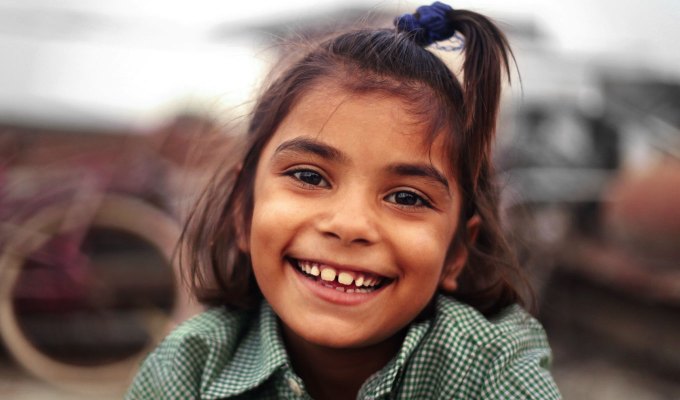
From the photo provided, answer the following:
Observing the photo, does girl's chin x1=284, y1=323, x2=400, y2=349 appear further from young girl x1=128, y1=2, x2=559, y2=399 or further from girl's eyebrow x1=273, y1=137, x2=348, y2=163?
girl's eyebrow x1=273, y1=137, x2=348, y2=163

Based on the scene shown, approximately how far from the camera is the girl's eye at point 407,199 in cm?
125

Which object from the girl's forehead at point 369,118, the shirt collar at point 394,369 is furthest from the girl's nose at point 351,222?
the shirt collar at point 394,369

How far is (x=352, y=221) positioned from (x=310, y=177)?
0.14 metres

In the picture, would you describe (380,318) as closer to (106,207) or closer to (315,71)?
(315,71)

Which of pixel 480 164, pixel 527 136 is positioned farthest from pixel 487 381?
pixel 527 136

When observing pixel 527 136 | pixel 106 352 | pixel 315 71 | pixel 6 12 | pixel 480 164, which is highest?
pixel 315 71

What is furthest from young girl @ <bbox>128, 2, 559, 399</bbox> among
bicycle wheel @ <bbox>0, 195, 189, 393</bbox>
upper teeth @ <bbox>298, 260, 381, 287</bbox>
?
bicycle wheel @ <bbox>0, 195, 189, 393</bbox>

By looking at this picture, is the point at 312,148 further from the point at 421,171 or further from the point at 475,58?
the point at 475,58

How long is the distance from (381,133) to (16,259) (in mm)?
2239

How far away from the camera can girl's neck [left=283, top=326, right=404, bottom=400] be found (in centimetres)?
142

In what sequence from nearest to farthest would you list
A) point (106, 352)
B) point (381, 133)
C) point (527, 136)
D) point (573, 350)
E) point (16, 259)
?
point (381, 133), point (16, 259), point (106, 352), point (573, 350), point (527, 136)

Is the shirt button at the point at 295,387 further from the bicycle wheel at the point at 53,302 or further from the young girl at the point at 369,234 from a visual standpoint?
the bicycle wheel at the point at 53,302

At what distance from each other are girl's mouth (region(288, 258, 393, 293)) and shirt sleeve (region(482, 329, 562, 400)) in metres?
0.24

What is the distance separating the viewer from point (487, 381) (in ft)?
4.16
